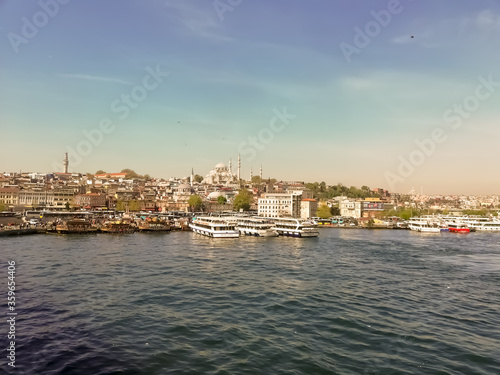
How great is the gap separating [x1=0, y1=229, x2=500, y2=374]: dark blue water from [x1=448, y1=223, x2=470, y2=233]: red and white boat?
1289 inches

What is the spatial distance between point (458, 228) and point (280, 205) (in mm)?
30171

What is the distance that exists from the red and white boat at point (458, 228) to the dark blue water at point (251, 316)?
32.7 meters

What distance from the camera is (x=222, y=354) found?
916 cm

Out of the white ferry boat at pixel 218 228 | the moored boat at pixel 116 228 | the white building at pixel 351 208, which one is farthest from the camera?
the white building at pixel 351 208

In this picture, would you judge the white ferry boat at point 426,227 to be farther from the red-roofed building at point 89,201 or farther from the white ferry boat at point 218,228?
the red-roofed building at point 89,201

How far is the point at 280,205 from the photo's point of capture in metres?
70.5

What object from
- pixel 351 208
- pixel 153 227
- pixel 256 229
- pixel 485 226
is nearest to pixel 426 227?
pixel 485 226

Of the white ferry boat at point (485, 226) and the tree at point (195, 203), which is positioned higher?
the tree at point (195, 203)

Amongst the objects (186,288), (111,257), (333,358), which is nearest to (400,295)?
(333,358)

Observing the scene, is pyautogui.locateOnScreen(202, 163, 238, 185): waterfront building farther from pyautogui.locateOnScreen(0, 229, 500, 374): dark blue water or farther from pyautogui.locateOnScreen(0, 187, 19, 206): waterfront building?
pyautogui.locateOnScreen(0, 229, 500, 374): dark blue water

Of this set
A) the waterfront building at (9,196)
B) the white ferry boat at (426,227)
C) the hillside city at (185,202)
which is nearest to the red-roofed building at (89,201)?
the hillside city at (185,202)

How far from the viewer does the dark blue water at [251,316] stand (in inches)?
344

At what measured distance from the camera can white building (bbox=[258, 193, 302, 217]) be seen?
69.8 metres

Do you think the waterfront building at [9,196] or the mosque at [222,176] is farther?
the mosque at [222,176]
